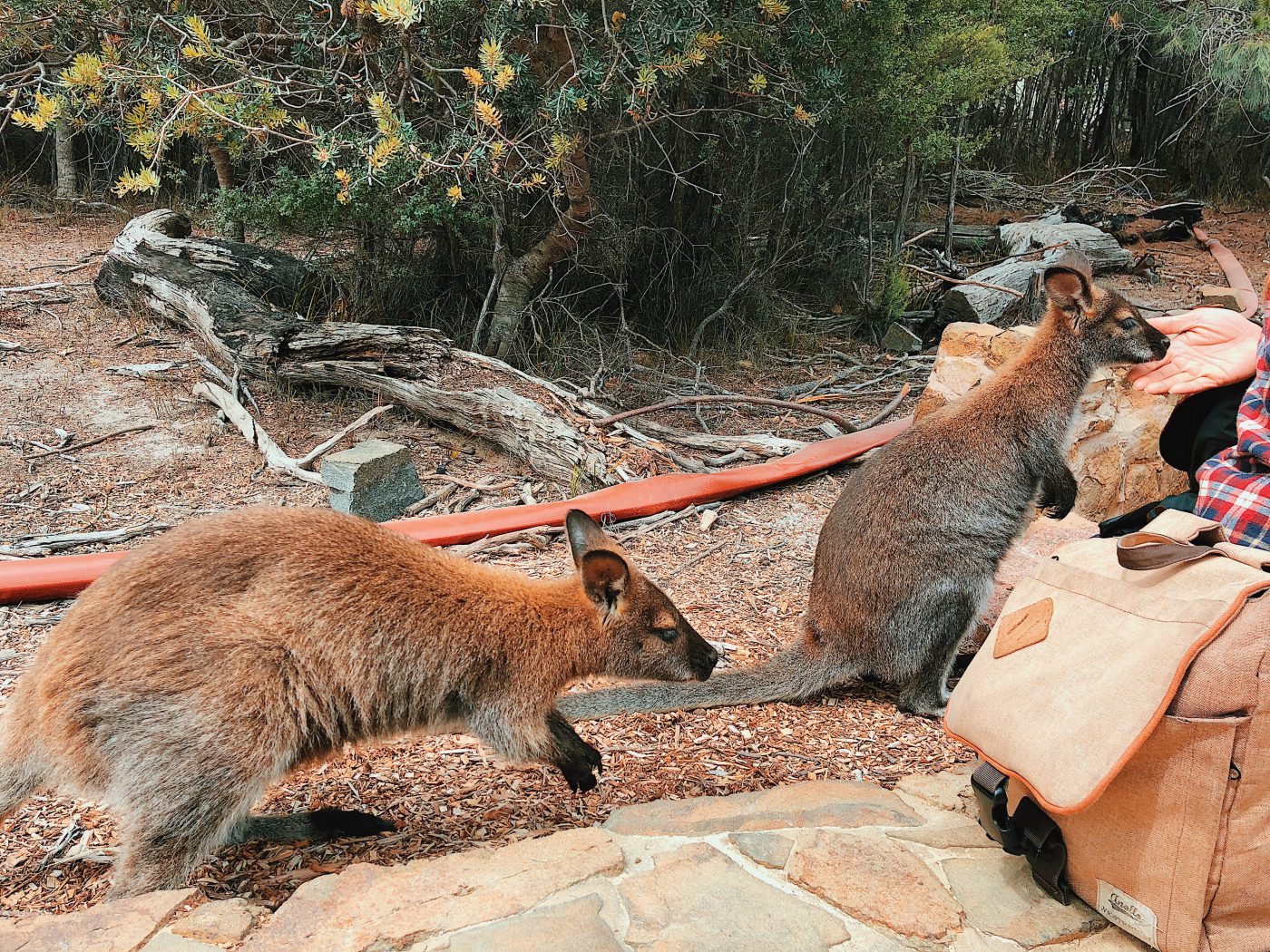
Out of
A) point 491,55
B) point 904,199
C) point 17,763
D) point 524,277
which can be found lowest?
point 17,763

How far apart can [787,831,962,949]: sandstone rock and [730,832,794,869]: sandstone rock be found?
28 mm

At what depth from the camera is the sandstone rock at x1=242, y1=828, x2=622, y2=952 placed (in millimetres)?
2107

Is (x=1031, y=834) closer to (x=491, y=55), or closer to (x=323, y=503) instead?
(x=491, y=55)

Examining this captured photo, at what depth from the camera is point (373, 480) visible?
507 centimetres

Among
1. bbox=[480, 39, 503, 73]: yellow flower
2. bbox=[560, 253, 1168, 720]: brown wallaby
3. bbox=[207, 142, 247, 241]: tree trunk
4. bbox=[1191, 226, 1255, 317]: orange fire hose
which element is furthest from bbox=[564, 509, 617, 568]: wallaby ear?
bbox=[1191, 226, 1255, 317]: orange fire hose

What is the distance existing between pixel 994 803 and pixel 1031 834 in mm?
135

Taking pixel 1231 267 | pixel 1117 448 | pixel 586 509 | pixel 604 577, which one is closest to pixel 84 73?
pixel 586 509

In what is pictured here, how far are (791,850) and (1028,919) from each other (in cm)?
53

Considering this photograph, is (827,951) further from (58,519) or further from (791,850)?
(58,519)

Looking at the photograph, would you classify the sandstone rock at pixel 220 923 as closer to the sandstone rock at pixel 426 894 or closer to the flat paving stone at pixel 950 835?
the sandstone rock at pixel 426 894

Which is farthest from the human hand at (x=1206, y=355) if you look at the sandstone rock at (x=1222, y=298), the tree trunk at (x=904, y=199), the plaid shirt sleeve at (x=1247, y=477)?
the tree trunk at (x=904, y=199)

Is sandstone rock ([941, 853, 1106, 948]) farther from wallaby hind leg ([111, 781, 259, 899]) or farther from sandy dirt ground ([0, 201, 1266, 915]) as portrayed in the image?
wallaby hind leg ([111, 781, 259, 899])

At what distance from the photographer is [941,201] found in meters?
13.1

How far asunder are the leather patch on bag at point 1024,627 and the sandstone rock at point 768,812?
0.60 meters
